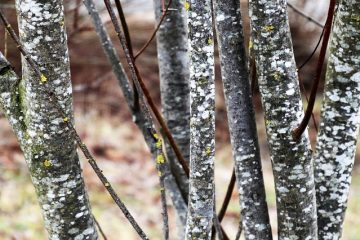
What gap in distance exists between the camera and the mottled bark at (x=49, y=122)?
3.37 feet

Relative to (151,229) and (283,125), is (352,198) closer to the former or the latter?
(151,229)

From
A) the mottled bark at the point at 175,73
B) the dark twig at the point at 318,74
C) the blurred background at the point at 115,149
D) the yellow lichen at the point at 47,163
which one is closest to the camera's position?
the dark twig at the point at 318,74

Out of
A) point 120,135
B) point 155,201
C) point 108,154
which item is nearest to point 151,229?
point 155,201

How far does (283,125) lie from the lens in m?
1.10


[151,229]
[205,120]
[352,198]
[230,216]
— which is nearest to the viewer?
[205,120]

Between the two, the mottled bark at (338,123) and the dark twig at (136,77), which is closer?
the dark twig at (136,77)

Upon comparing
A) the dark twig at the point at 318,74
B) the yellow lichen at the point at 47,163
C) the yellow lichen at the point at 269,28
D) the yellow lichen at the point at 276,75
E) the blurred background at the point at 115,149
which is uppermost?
the blurred background at the point at 115,149

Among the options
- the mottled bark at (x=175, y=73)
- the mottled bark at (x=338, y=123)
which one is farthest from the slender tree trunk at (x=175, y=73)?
→ the mottled bark at (x=338, y=123)

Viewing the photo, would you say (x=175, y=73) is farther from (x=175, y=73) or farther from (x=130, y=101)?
(x=130, y=101)

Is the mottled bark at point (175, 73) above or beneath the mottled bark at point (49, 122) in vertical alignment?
above

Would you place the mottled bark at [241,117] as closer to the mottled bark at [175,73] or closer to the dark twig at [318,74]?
the dark twig at [318,74]

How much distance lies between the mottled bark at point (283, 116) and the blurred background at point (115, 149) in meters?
1.60

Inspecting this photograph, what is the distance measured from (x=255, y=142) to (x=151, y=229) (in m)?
2.57

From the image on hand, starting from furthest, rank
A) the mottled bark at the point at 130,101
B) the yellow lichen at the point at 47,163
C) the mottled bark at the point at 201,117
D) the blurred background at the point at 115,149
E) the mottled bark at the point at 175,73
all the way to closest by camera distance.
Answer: the blurred background at the point at 115,149, the mottled bark at the point at 175,73, the mottled bark at the point at 130,101, the yellow lichen at the point at 47,163, the mottled bark at the point at 201,117
